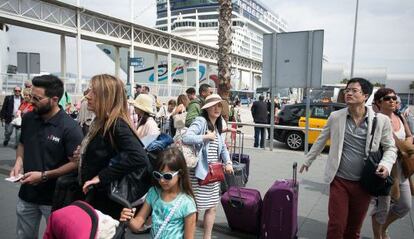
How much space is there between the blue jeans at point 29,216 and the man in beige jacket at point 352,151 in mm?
2361

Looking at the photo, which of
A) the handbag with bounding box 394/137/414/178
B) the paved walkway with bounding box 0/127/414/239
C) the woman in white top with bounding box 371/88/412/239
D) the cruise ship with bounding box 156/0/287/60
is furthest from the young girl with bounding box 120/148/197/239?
the cruise ship with bounding box 156/0/287/60

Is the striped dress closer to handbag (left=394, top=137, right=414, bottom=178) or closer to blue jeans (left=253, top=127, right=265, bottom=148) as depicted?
handbag (left=394, top=137, right=414, bottom=178)

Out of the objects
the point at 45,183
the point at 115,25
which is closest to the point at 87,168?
the point at 45,183

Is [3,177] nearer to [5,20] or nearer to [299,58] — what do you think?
[299,58]

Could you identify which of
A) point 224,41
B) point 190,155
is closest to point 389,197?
point 190,155

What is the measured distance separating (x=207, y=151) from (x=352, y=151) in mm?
1357

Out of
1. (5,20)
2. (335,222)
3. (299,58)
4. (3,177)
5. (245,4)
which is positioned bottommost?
(3,177)

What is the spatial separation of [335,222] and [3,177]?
232 inches

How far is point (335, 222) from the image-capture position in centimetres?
304

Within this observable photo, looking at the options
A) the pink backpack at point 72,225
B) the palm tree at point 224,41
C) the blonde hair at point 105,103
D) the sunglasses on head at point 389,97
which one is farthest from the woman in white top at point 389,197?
the palm tree at point 224,41

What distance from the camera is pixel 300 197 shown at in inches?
218

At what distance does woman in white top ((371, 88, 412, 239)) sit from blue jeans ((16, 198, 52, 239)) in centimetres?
310

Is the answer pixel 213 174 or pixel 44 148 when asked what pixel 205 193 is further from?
pixel 44 148

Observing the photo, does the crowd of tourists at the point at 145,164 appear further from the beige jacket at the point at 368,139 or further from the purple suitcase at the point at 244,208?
the purple suitcase at the point at 244,208
